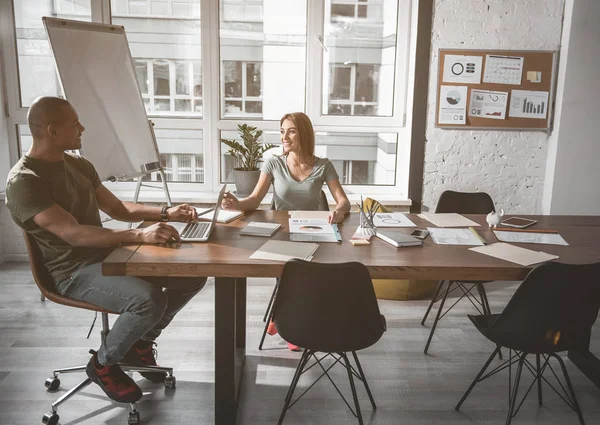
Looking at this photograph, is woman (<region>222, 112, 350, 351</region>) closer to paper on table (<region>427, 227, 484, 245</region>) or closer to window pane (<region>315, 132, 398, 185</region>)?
paper on table (<region>427, 227, 484, 245</region>)

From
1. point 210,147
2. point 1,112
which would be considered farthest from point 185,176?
point 1,112

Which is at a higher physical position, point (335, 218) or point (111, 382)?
point (335, 218)

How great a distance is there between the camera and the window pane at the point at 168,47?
443 cm

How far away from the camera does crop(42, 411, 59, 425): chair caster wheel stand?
231 cm

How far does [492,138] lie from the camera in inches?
172

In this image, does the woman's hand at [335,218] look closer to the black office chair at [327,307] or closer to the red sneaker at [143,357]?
the black office chair at [327,307]

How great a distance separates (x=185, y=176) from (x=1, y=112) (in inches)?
61.1

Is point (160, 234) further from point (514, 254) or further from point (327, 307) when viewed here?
point (514, 254)

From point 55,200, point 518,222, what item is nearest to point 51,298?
point 55,200

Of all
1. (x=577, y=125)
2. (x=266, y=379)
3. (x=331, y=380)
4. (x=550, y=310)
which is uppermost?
(x=577, y=125)

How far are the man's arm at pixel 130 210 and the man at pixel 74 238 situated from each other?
0.25 m

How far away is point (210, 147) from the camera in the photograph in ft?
15.1

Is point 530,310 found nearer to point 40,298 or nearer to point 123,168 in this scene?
point 123,168

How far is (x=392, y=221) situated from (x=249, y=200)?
0.85 m
